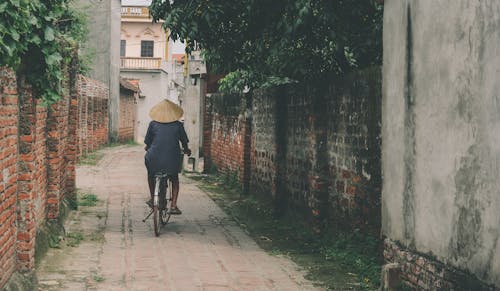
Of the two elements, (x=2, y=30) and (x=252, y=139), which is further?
(x=252, y=139)

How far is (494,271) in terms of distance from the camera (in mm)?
5004

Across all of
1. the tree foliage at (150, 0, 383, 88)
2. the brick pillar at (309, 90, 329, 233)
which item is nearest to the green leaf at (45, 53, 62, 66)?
the tree foliage at (150, 0, 383, 88)

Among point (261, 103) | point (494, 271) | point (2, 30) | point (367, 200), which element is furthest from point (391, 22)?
point (261, 103)

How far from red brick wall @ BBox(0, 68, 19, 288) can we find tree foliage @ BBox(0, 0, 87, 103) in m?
0.27

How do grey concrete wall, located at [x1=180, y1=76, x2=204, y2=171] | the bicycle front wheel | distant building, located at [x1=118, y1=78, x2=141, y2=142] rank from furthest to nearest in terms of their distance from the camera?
distant building, located at [x1=118, y1=78, x2=141, y2=142] < grey concrete wall, located at [x1=180, y1=76, x2=204, y2=171] < the bicycle front wheel

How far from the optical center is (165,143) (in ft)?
34.7

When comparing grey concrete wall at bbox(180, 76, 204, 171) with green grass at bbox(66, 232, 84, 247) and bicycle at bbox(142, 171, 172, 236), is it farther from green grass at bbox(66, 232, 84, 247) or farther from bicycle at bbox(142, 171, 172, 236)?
green grass at bbox(66, 232, 84, 247)

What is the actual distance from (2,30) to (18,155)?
2111 mm

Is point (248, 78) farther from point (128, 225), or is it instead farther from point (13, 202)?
point (13, 202)

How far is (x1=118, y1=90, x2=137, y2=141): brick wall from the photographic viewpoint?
129 feet

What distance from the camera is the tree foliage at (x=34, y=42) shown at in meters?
5.21

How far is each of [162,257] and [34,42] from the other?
3.45 metres

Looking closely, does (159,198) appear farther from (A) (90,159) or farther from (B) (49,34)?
(A) (90,159)

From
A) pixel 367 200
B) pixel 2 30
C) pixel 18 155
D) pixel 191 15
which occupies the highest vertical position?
pixel 191 15
